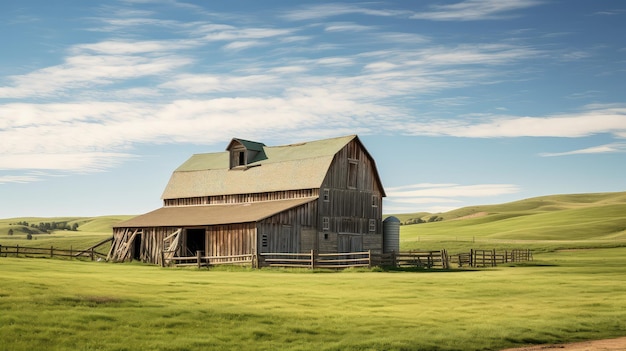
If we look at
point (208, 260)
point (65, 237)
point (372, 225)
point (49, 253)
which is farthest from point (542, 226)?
point (49, 253)

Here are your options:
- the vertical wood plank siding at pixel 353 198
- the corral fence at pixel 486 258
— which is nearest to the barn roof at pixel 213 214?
the vertical wood plank siding at pixel 353 198

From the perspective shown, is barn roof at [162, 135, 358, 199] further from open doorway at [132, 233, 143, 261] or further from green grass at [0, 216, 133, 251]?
green grass at [0, 216, 133, 251]

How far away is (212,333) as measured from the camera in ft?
73.2

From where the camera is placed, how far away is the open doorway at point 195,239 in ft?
223

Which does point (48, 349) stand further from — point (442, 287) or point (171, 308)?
point (442, 287)

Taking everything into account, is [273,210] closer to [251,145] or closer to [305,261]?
[305,261]

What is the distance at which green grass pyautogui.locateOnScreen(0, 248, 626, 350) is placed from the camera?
69.3 feet

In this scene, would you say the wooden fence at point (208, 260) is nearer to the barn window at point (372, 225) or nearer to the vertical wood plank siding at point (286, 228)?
the vertical wood plank siding at point (286, 228)

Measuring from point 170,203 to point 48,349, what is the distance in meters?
60.7

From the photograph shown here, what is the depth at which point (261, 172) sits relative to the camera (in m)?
72.0

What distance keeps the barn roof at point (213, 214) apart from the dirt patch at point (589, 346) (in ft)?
124

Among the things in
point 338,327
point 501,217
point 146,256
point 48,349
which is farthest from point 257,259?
point 501,217

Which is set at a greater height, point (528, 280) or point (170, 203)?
point (170, 203)

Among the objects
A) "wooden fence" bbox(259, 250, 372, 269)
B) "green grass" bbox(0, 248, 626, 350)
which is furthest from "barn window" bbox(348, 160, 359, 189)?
"green grass" bbox(0, 248, 626, 350)
